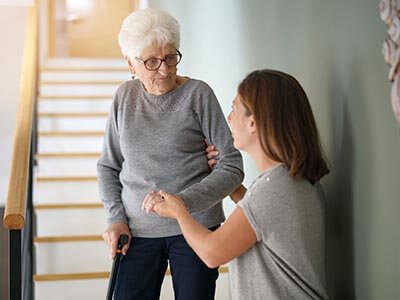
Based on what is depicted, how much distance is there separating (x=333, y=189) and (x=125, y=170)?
58cm

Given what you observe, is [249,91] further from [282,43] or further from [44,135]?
[44,135]

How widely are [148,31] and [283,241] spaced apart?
0.68 meters

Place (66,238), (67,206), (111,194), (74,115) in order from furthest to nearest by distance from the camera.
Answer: (74,115) → (67,206) → (66,238) → (111,194)

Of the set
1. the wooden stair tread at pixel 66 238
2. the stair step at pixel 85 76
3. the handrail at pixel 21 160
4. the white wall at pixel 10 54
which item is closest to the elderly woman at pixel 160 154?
the handrail at pixel 21 160

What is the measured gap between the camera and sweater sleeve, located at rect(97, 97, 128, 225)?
1.86 m

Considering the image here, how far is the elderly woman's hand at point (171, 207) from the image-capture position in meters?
1.52

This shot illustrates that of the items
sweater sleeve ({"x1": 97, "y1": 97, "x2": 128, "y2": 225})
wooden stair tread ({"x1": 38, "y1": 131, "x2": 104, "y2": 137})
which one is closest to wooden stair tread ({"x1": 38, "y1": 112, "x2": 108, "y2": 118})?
wooden stair tread ({"x1": 38, "y1": 131, "x2": 104, "y2": 137})

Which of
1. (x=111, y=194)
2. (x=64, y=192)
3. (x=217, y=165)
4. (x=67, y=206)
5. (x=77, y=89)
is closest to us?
(x=217, y=165)

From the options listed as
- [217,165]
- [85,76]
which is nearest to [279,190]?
[217,165]

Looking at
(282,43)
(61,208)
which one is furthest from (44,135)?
(282,43)

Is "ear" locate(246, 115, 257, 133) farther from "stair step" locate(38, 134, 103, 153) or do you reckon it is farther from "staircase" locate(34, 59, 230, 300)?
"stair step" locate(38, 134, 103, 153)

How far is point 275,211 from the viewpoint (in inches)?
53.8

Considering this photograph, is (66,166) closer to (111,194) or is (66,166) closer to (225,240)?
(111,194)

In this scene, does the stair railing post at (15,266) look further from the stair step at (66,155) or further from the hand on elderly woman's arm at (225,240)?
the stair step at (66,155)
